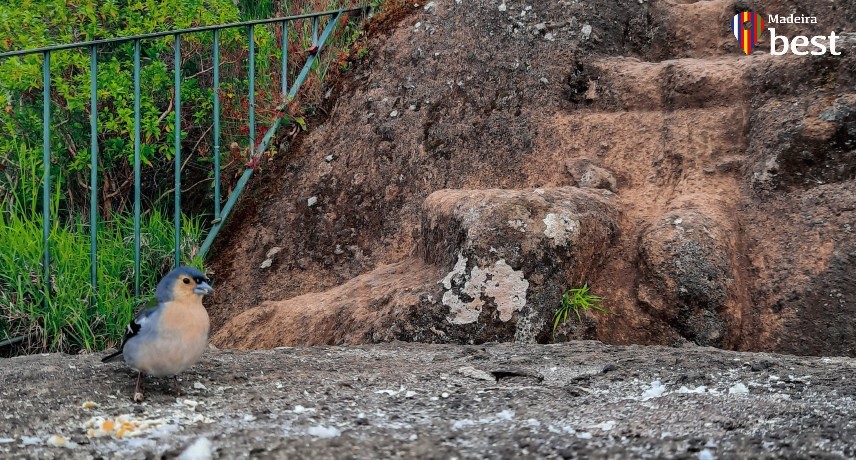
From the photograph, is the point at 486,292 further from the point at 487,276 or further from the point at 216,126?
the point at 216,126

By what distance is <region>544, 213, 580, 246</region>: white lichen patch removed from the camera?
480 centimetres

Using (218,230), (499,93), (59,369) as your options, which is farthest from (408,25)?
(59,369)

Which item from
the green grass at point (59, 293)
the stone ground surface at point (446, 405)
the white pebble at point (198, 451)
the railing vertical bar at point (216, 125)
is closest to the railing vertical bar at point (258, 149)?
the railing vertical bar at point (216, 125)

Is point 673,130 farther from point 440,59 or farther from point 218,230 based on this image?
point 218,230

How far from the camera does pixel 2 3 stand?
20.8 ft

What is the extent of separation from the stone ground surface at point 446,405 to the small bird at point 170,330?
169 millimetres

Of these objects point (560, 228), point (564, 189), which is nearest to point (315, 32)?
point (564, 189)

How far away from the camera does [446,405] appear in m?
3.27

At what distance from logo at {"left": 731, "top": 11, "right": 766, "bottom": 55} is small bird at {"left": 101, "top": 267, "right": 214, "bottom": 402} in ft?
15.9

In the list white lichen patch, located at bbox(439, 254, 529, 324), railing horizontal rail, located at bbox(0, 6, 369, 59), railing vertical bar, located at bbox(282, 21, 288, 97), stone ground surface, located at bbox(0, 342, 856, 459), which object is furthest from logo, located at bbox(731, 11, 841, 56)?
railing vertical bar, located at bbox(282, 21, 288, 97)

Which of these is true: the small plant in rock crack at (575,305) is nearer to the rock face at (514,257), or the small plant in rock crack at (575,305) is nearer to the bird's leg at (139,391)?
the rock face at (514,257)

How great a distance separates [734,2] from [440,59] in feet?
7.79

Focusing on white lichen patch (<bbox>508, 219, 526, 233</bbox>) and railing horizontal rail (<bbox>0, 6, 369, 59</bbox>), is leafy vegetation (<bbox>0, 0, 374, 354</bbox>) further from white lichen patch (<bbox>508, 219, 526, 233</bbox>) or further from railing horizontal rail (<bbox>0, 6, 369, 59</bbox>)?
white lichen patch (<bbox>508, 219, 526, 233</bbox>)

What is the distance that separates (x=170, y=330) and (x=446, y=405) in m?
1.12
